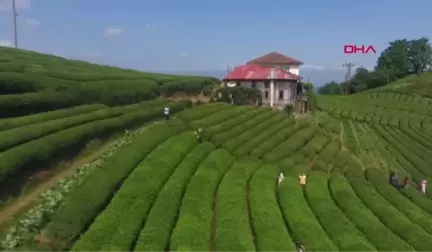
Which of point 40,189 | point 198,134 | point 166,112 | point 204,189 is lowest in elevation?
point 204,189

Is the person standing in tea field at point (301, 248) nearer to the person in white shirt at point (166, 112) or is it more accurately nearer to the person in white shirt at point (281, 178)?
the person in white shirt at point (281, 178)

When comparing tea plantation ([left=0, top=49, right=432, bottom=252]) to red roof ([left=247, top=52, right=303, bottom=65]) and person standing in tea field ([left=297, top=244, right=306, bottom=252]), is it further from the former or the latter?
red roof ([left=247, top=52, right=303, bottom=65])

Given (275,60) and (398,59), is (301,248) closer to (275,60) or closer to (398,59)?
(275,60)

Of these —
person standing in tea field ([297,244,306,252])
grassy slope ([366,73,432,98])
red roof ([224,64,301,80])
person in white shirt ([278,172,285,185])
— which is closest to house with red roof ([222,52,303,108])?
red roof ([224,64,301,80])

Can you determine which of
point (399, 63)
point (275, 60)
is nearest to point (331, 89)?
point (399, 63)

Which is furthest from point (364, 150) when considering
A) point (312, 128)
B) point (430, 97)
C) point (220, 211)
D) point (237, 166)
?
point (430, 97)

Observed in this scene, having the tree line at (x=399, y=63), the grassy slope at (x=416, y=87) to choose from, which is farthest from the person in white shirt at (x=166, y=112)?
the tree line at (x=399, y=63)
